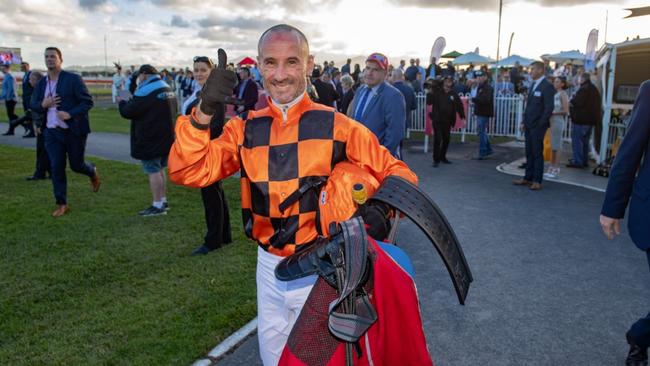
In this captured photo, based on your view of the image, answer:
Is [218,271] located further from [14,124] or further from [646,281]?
[14,124]

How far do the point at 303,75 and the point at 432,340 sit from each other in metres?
2.42

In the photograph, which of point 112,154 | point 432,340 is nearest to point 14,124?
point 112,154

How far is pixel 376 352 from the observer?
1.89 meters

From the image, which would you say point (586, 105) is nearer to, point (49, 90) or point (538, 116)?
point (538, 116)

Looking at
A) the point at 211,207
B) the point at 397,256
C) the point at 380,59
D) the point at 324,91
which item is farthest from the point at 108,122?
the point at 397,256

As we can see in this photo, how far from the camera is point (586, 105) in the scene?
10914mm

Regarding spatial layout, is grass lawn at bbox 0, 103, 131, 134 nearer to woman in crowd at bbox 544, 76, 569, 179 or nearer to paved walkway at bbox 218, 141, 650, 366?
woman in crowd at bbox 544, 76, 569, 179

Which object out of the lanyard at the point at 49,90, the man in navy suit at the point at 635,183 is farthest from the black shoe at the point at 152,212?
the man in navy suit at the point at 635,183

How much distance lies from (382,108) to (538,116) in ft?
13.5

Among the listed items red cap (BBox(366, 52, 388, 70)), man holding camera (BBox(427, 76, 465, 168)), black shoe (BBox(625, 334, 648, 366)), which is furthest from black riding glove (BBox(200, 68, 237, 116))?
man holding camera (BBox(427, 76, 465, 168))

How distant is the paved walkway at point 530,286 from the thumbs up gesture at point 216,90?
209 cm

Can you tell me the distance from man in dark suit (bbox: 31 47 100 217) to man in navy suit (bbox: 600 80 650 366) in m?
6.42

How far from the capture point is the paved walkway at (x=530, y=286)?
145 inches

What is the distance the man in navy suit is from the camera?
9.71 ft
